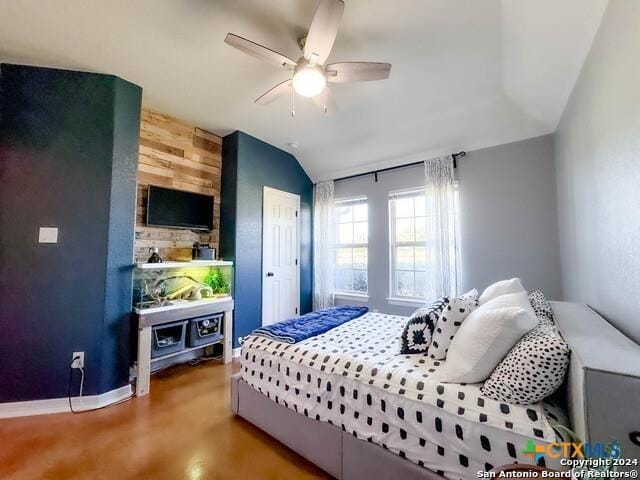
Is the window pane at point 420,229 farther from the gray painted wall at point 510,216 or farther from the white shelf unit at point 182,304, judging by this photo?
the white shelf unit at point 182,304

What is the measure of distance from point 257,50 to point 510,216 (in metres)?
2.99

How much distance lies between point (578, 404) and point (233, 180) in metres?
3.51

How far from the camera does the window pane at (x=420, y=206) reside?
12.0ft

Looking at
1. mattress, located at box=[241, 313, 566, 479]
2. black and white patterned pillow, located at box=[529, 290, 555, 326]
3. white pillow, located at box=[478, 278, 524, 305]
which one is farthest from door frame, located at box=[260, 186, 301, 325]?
black and white patterned pillow, located at box=[529, 290, 555, 326]

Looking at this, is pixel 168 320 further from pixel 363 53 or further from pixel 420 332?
pixel 363 53

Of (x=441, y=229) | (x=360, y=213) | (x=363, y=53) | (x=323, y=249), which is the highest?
(x=363, y=53)

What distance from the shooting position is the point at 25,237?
213cm

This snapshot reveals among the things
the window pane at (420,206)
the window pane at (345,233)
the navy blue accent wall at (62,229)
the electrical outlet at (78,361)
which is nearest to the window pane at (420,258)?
the window pane at (420,206)

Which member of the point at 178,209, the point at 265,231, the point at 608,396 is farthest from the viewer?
the point at 265,231

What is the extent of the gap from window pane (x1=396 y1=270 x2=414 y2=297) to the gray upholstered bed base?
8.31ft

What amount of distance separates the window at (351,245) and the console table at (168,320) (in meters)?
1.93

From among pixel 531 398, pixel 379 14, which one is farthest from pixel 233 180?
pixel 531 398

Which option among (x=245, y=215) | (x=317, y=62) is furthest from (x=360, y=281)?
(x=317, y=62)

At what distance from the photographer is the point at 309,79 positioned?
6.01 feet
